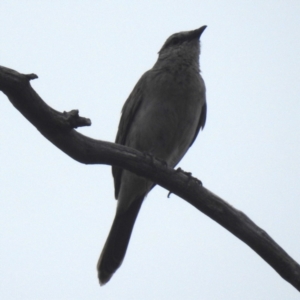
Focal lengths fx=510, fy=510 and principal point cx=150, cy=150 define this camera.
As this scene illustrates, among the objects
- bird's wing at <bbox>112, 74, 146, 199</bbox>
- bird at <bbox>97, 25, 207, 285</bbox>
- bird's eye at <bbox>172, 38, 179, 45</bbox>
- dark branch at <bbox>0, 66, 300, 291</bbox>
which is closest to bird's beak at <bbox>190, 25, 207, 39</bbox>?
bird's eye at <bbox>172, 38, 179, 45</bbox>

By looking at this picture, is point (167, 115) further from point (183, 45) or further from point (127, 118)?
point (183, 45)

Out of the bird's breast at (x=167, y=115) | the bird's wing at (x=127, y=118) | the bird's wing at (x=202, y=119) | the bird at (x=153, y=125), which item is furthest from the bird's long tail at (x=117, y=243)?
the bird's wing at (x=202, y=119)

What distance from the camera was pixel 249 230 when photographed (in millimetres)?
5082

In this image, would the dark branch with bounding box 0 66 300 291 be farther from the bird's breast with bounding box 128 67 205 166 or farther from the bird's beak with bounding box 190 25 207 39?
the bird's beak with bounding box 190 25 207 39

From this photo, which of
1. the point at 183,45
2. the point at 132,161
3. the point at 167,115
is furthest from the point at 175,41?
the point at 132,161

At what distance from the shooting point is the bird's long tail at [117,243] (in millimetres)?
6781

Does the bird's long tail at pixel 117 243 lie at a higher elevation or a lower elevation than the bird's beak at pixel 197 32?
lower

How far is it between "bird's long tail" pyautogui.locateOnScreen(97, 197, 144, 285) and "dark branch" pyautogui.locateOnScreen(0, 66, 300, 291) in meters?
1.88

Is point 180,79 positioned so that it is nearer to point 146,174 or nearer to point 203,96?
point 203,96

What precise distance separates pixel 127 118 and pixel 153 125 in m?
0.62

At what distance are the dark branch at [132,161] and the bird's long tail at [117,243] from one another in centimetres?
188

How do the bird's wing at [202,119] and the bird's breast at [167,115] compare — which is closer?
the bird's breast at [167,115]

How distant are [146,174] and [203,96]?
2.31 meters

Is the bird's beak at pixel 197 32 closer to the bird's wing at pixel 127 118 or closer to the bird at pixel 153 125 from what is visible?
the bird at pixel 153 125
